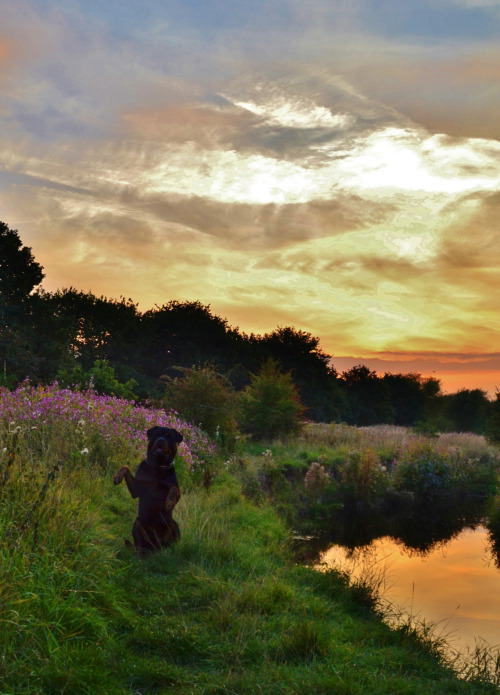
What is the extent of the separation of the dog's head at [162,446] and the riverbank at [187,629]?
82 cm

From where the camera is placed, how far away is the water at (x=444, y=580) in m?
6.82

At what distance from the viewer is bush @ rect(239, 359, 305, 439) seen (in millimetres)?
19406

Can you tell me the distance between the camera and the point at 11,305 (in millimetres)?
26531

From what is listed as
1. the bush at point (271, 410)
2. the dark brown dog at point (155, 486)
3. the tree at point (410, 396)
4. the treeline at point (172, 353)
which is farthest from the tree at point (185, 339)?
the dark brown dog at point (155, 486)

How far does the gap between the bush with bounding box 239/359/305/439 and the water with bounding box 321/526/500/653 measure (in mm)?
8130

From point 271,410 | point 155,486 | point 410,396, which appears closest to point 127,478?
Result: point 155,486

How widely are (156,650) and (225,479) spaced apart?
6.47 metres

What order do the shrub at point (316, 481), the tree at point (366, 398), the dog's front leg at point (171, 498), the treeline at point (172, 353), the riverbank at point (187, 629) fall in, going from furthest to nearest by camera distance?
the tree at point (366, 398) → the treeline at point (172, 353) → the shrub at point (316, 481) → the dog's front leg at point (171, 498) → the riverbank at point (187, 629)

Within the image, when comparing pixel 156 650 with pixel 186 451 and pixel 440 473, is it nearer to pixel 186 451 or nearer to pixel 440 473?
pixel 186 451

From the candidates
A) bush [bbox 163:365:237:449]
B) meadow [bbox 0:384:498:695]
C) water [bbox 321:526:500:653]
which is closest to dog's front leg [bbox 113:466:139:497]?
meadow [bbox 0:384:498:695]

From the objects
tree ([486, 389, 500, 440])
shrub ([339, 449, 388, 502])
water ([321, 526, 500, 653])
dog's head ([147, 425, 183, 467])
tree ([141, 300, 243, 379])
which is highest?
tree ([141, 300, 243, 379])

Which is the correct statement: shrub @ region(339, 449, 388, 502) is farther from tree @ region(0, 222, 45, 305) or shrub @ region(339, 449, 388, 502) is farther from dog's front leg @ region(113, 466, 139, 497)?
tree @ region(0, 222, 45, 305)

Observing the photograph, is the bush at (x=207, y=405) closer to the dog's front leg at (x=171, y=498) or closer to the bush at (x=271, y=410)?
the bush at (x=271, y=410)

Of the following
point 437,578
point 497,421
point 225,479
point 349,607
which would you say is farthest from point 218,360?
point 349,607
